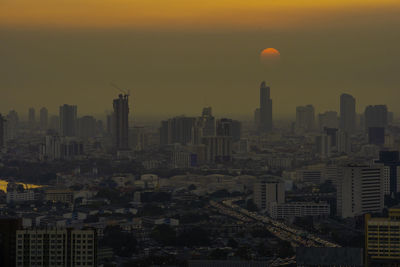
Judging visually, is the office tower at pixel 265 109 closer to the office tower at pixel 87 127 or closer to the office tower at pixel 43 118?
the office tower at pixel 87 127

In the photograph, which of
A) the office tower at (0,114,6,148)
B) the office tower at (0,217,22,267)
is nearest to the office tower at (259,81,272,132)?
the office tower at (0,114,6,148)

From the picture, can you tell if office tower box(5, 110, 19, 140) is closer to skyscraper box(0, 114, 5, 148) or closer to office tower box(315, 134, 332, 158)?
skyscraper box(0, 114, 5, 148)

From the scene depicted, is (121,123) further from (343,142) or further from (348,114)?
(348,114)

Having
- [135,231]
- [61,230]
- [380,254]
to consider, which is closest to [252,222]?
[135,231]

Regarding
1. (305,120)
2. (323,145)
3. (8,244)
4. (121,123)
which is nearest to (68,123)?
(121,123)

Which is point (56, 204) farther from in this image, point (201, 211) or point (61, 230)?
point (61, 230)

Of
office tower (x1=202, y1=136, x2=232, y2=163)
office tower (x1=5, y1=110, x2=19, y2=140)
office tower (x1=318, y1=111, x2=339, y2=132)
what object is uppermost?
office tower (x1=318, y1=111, x2=339, y2=132)
